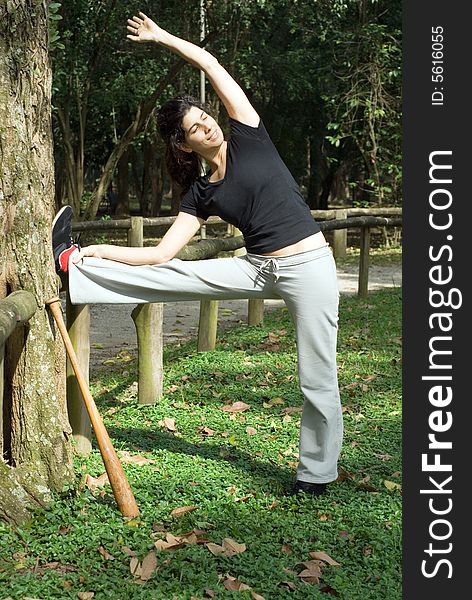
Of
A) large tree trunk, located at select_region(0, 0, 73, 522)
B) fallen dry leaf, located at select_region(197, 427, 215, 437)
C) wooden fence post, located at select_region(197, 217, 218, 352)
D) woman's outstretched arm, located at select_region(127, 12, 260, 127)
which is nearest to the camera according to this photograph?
large tree trunk, located at select_region(0, 0, 73, 522)

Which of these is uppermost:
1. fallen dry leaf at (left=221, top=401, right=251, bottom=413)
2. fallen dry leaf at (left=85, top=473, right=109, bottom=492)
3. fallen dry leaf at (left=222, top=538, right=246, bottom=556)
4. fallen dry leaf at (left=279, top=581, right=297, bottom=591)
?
fallen dry leaf at (left=85, top=473, right=109, bottom=492)

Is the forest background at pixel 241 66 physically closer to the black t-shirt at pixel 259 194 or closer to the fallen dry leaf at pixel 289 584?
the black t-shirt at pixel 259 194

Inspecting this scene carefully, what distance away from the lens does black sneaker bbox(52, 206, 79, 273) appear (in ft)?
14.0

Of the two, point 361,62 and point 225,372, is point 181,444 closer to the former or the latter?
point 225,372

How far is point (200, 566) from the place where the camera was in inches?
142

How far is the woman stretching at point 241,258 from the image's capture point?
166 inches

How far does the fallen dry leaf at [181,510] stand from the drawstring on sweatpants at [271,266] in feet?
3.56

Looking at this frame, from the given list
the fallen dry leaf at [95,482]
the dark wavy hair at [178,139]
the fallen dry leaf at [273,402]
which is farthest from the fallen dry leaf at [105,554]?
Result: the fallen dry leaf at [273,402]

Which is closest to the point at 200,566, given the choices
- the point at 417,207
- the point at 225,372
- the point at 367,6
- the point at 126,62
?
the point at 417,207

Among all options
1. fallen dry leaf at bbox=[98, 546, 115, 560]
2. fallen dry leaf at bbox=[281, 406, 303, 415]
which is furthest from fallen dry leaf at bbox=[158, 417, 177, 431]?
fallen dry leaf at bbox=[98, 546, 115, 560]

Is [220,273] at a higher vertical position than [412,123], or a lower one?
lower

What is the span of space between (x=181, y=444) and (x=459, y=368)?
1.83m

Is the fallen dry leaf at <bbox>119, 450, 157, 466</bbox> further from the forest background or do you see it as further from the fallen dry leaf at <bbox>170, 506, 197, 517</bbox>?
the forest background

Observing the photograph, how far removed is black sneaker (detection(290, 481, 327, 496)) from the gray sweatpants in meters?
0.03
